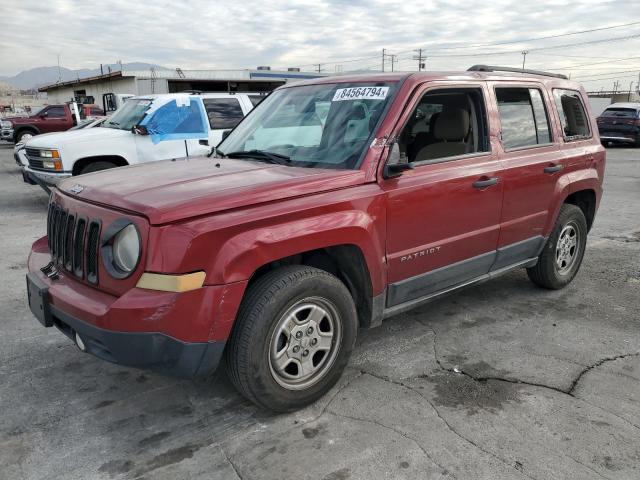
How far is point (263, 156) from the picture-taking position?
3635 mm

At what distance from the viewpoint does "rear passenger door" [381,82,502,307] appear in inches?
133

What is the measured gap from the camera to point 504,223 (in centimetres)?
410

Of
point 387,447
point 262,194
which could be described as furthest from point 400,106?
point 387,447

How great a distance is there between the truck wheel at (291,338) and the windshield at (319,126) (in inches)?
32.0

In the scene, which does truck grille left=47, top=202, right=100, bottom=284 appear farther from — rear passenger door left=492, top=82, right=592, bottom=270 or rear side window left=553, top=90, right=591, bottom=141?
rear side window left=553, top=90, right=591, bottom=141

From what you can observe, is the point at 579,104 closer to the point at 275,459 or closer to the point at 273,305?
the point at 273,305

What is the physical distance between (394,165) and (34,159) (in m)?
7.29

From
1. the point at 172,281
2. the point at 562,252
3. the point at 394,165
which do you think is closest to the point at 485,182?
the point at 394,165

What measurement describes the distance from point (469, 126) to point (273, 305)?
215cm

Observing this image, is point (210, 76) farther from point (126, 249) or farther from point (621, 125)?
point (126, 249)

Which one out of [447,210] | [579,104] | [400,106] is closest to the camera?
[400,106]

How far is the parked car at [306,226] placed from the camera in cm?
254

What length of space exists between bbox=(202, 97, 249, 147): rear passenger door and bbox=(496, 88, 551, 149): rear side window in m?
5.49

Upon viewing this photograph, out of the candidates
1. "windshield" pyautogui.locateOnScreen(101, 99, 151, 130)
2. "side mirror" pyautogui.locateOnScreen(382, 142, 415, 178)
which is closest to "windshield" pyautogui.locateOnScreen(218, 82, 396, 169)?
"side mirror" pyautogui.locateOnScreen(382, 142, 415, 178)
